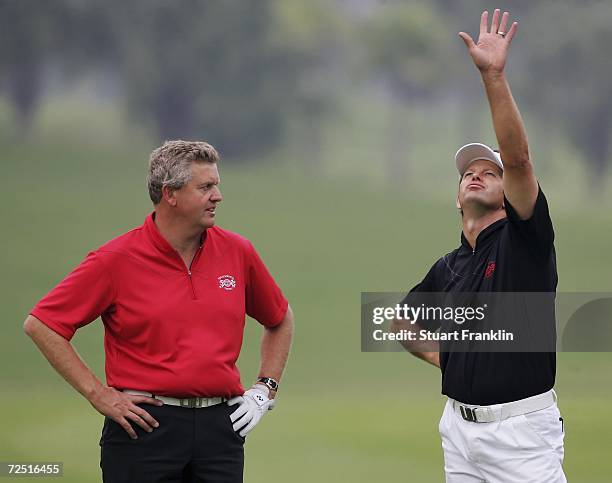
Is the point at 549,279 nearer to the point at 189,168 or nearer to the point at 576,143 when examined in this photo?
the point at 189,168

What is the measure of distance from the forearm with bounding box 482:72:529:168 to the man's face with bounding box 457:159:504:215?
1.94 feet

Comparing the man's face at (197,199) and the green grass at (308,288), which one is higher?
the green grass at (308,288)

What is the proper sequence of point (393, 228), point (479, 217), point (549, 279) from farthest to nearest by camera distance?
point (393, 228) < point (479, 217) < point (549, 279)

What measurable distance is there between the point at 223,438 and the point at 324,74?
34.0 m

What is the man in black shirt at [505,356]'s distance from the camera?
14.3 ft

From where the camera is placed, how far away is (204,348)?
474 cm

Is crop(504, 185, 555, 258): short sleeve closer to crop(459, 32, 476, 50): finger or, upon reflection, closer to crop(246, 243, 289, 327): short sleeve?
crop(459, 32, 476, 50): finger

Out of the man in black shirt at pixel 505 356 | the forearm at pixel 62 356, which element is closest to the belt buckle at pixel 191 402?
the forearm at pixel 62 356

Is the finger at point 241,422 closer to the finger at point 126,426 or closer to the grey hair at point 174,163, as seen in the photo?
the finger at point 126,426

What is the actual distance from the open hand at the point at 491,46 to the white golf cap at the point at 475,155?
60 cm

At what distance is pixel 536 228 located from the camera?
14.6 ft

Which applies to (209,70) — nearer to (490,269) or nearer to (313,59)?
(313,59)

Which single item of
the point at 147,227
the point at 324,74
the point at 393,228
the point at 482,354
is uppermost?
the point at 324,74

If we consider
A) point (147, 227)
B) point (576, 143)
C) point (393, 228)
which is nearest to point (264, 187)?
point (393, 228)
